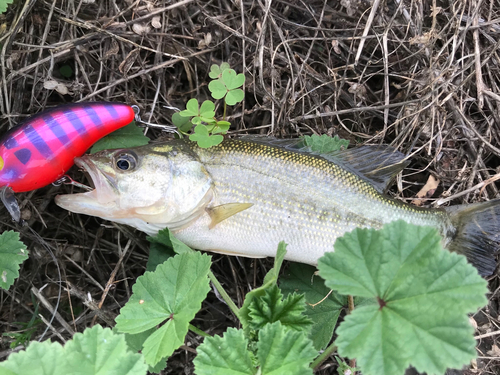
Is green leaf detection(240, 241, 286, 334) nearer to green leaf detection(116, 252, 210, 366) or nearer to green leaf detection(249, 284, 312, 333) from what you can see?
green leaf detection(249, 284, 312, 333)

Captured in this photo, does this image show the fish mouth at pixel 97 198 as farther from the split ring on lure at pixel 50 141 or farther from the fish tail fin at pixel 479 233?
the fish tail fin at pixel 479 233

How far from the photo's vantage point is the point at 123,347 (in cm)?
193

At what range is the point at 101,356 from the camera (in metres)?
Result: 1.92

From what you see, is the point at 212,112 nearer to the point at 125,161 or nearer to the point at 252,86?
the point at 252,86

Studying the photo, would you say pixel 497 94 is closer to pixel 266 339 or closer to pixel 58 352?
pixel 266 339

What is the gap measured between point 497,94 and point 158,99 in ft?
9.83

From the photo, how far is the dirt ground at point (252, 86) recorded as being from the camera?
325 centimetres

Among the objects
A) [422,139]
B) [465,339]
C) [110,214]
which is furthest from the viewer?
[422,139]

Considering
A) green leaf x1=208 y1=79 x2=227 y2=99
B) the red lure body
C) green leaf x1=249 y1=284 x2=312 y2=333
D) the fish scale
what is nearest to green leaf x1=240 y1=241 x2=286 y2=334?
green leaf x1=249 y1=284 x2=312 y2=333

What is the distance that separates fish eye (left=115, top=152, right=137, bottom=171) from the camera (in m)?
2.74

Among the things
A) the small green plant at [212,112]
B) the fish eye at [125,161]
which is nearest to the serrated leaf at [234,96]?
the small green plant at [212,112]

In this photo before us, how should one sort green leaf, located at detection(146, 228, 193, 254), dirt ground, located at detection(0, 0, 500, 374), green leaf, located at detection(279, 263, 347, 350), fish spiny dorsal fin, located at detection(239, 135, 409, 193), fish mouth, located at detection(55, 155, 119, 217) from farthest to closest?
dirt ground, located at detection(0, 0, 500, 374)
fish spiny dorsal fin, located at detection(239, 135, 409, 193)
green leaf, located at detection(279, 263, 347, 350)
fish mouth, located at detection(55, 155, 119, 217)
green leaf, located at detection(146, 228, 193, 254)

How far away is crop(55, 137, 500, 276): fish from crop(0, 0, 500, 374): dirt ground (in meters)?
0.44

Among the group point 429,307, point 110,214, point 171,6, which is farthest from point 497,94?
point 110,214
